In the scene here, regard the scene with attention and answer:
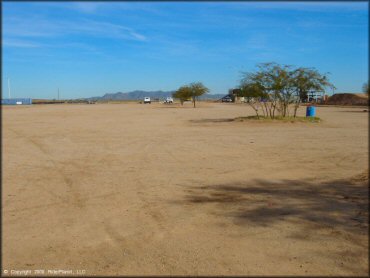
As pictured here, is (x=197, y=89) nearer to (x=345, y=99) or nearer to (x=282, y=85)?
(x=345, y=99)

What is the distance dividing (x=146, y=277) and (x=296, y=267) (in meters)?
1.60

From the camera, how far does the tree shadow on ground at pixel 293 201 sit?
555 centimetres

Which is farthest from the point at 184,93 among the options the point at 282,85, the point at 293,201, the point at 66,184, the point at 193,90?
the point at 293,201

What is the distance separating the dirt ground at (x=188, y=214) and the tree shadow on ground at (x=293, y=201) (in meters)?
0.02

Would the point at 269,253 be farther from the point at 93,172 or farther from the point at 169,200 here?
the point at 93,172

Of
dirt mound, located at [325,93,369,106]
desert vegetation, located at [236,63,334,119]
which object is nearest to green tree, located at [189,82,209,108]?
dirt mound, located at [325,93,369,106]

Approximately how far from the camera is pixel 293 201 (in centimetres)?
650

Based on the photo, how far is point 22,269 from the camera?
429 centimetres

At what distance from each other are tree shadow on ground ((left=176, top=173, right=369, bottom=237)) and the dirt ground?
2 centimetres

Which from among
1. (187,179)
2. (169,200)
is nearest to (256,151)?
(187,179)

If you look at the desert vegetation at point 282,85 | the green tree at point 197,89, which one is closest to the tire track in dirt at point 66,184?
the desert vegetation at point 282,85

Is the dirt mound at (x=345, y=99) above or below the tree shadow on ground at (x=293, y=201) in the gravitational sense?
above

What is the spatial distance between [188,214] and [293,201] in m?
1.79

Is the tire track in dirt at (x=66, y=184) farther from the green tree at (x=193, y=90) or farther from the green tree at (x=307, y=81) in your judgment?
the green tree at (x=193, y=90)
